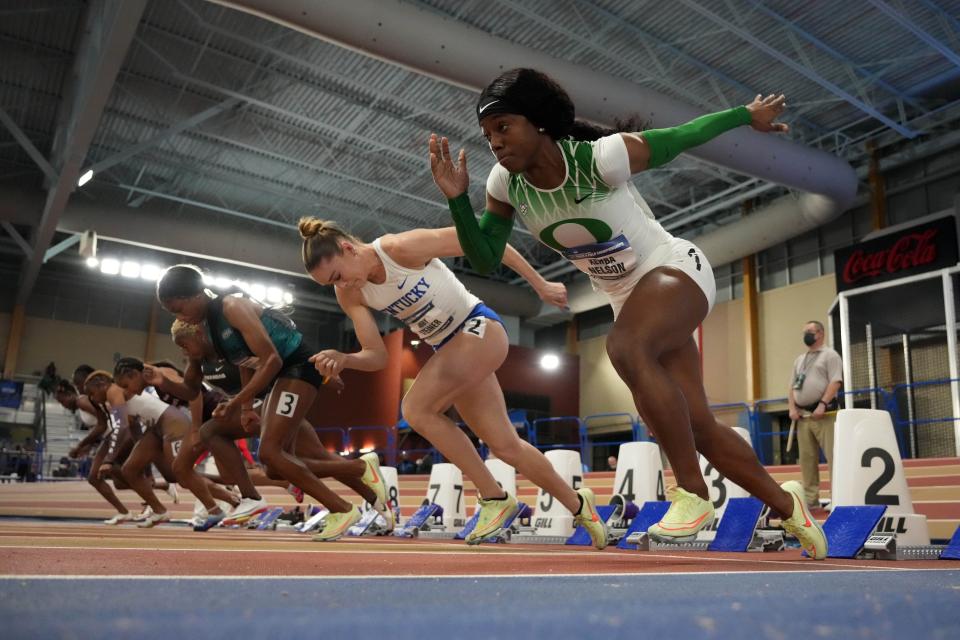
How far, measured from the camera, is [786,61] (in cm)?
1195

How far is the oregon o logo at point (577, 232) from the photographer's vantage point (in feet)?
9.34

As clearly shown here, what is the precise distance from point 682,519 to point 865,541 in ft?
3.41

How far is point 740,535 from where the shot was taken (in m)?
4.13

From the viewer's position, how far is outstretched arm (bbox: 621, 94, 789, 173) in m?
2.84

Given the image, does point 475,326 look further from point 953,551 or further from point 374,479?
point 953,551

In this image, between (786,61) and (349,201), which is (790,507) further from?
(349,201)

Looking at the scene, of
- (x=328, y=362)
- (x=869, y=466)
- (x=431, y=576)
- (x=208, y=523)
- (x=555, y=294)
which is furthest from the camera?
(x=208, y=523)

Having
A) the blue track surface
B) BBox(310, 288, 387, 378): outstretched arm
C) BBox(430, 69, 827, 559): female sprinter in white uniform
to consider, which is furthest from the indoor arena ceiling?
the blue track surface

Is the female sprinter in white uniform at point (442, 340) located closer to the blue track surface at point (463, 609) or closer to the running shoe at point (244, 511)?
the blue track surface at point (463, 609)

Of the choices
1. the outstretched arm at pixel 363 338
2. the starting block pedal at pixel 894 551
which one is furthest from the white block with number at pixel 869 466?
the outstretched arm at pixel 363 338

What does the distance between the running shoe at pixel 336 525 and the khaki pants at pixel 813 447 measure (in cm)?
459

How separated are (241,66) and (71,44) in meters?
2.72

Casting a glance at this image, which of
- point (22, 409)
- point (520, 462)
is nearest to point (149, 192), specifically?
Answer: point (22, 409)

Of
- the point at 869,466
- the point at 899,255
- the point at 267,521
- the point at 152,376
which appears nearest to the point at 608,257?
the point at 869,466
